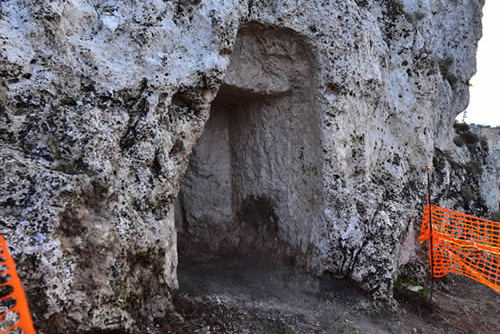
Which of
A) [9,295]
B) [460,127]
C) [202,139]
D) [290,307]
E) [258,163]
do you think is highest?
[460,127]

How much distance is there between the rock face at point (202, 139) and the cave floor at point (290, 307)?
0.27m

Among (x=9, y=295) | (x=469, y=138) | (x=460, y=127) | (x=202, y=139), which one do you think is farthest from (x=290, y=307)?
(x=460, y=127)

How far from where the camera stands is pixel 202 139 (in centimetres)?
674

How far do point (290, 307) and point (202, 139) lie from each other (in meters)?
2.95

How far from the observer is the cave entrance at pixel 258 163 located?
5625 mm

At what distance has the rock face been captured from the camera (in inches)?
131

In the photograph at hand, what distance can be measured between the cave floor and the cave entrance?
48cm

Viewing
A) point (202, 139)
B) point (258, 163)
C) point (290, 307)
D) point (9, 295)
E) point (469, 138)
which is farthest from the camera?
point (469, 138)

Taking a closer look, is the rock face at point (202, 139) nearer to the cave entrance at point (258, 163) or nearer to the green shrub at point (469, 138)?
the cave entrance at point (258, 163)

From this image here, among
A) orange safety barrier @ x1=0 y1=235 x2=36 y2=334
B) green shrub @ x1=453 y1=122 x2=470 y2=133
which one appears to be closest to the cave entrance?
orange safety barrier @ x1=0 y1=235 x2=36 y2=334

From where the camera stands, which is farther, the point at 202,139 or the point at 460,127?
the point at 460,127

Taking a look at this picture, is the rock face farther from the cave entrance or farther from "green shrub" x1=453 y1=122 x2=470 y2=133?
"green shrub" x1=453 y1=122 x2=470 y2=133

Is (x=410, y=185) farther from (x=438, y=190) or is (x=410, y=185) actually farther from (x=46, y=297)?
(x=46, y=297)

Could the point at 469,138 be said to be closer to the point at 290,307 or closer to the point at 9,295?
the point at 290,307
